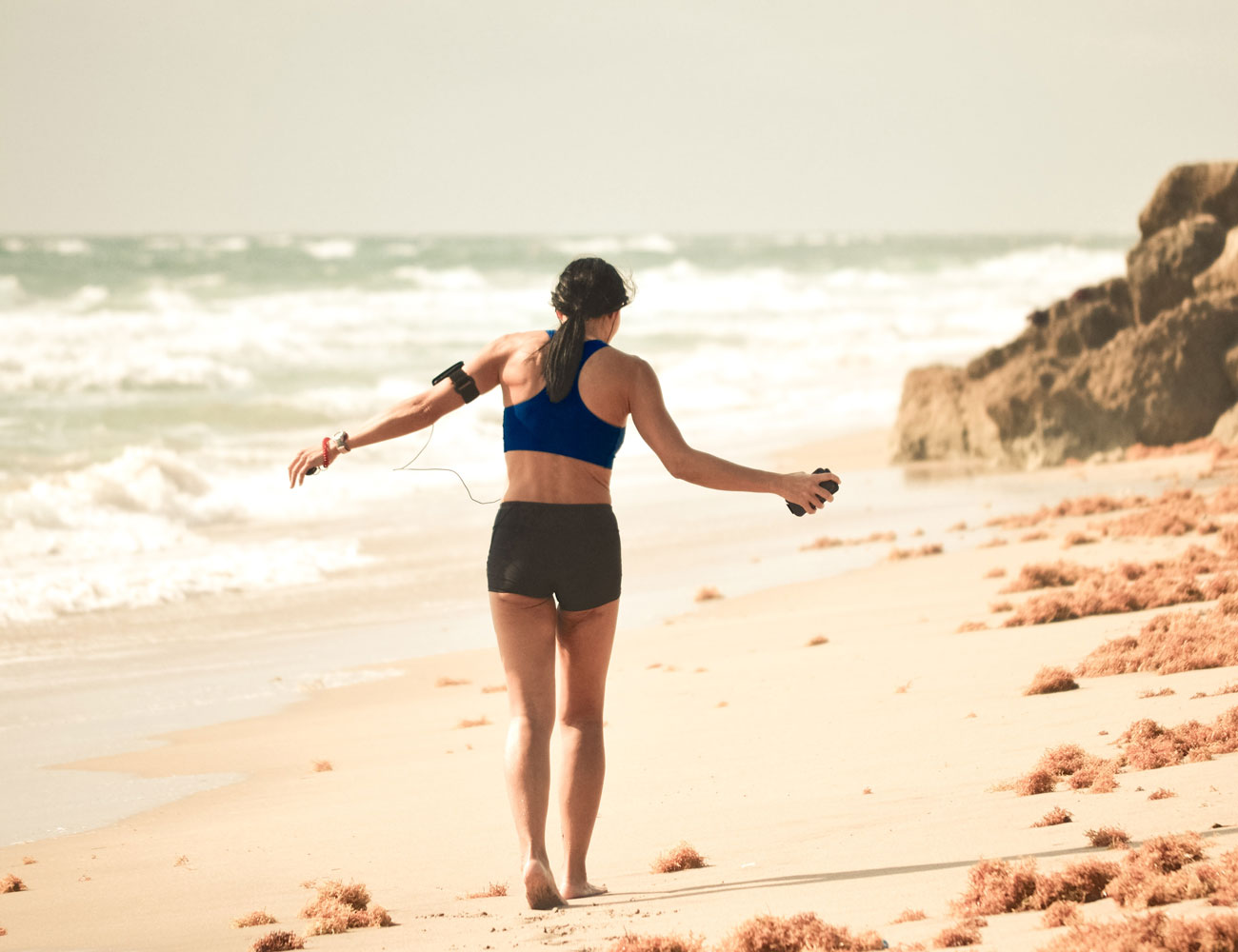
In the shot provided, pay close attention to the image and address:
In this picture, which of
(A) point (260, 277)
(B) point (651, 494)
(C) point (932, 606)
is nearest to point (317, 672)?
(C) point (932, 606)

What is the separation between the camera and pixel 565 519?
4590 millimetres

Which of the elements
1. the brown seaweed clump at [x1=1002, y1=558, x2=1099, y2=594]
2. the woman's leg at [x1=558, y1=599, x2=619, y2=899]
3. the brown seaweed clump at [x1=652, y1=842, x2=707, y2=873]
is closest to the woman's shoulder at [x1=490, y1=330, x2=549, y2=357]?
the woman's leg at [x1=558, y1=599, x2=619, y2=899]

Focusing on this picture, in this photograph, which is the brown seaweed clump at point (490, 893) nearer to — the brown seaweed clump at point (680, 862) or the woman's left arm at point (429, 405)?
the brown seaweed clump at point (680, 862)

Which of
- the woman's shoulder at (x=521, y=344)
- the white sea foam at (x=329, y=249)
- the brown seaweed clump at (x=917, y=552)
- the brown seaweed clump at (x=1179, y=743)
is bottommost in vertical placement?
the brown seaweed clump at (x=1179, y=743)

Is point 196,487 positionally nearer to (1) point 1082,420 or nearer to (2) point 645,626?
(2) point 645,626

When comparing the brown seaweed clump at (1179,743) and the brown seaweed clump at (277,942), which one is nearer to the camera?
the brown seaweed clump at (277,942)

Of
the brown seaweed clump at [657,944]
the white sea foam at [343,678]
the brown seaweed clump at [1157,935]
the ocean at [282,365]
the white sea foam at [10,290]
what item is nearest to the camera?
the brown seaweed clump at [1157,935]

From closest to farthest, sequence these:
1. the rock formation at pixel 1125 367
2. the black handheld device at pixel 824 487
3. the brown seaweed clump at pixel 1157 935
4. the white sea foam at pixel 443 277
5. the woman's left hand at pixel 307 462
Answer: the brown seaweed clump at pixel 1157 935 < the black handheld device at pixel 824 487 < the woman's left hand at pixel 307 462 < the rock formation at pixel 1125 367 < the white sea foam at pixel 443 277

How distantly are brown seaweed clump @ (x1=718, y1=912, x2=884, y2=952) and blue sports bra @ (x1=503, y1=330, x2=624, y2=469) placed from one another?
1517 millimetres

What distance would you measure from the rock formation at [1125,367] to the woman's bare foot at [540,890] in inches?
521

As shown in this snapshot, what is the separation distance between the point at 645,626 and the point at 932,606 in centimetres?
204

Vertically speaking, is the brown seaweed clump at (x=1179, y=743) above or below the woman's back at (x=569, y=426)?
below

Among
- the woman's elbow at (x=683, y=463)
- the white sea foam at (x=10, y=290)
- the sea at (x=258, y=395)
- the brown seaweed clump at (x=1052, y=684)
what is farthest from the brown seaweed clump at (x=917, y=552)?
the white sea foam at (x=10, y=290)

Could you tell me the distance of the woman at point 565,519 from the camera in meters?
4.58
